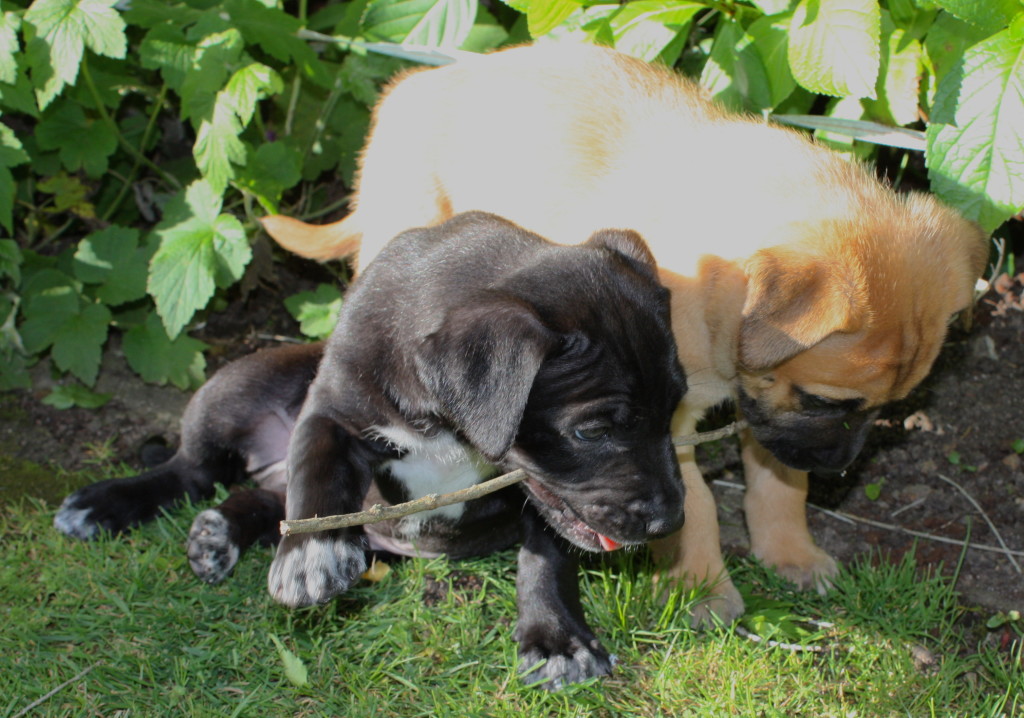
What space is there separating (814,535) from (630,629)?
1.02 meters

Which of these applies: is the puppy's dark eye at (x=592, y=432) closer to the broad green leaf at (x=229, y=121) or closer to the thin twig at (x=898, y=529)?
the thin twig at (x=898, y=529)

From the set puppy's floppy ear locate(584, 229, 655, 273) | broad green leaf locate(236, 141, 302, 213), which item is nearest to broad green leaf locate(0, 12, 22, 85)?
broad green leaf locate(236, 141, 302, 213)

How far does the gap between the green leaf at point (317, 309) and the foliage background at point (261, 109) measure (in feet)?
0.03

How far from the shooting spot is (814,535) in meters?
4.14

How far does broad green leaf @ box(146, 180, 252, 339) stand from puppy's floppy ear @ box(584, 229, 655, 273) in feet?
6.08

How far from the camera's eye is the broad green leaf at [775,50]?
380 centimetres

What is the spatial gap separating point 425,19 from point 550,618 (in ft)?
7.81

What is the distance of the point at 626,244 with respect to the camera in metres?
3.20

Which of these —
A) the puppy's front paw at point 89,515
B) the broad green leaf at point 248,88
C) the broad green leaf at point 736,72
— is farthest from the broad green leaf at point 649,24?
the puppy's front paw at point 89,515

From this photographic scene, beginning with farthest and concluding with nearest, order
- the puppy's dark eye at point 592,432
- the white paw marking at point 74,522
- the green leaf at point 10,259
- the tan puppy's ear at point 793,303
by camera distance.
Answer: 1. the green leaf at point 10,259
2. the white paw marking at point 74,522
3. the tan puppy's ear at point 793,303
4. the puppy's dark eye at point 592,432

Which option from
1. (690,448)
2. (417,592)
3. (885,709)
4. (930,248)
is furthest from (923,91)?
(417,592)

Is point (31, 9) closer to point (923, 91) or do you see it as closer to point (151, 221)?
point (151, 221)

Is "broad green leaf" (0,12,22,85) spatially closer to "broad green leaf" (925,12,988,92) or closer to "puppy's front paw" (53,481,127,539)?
"puppy's front paw" (53,481,127,539)

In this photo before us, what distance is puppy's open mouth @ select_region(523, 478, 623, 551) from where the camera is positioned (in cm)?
320
